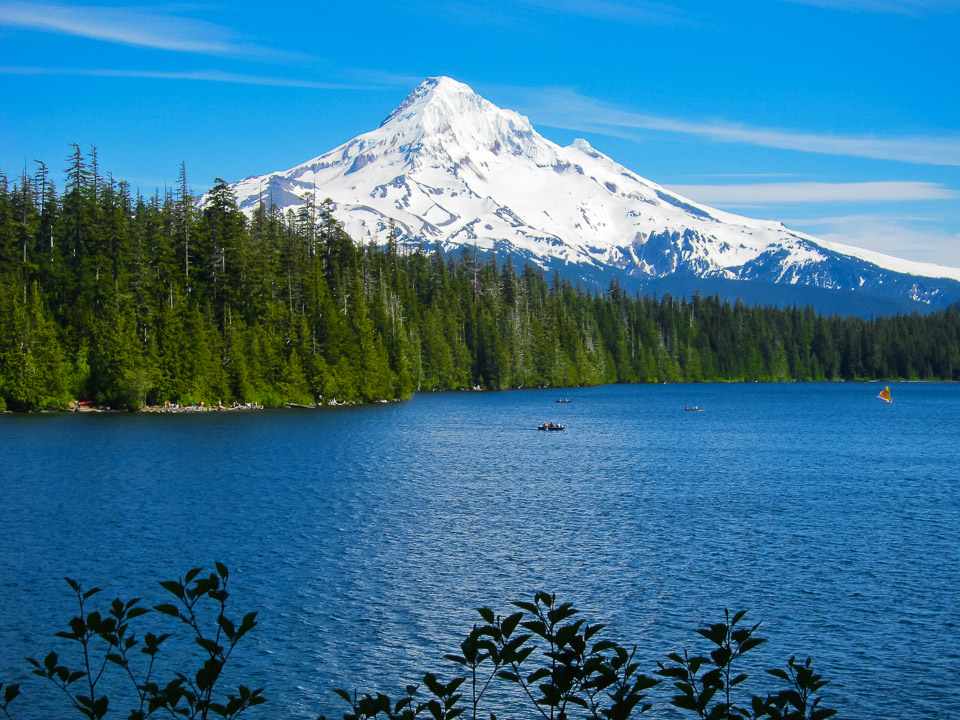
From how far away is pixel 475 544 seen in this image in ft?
113

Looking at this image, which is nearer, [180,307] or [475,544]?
[475,544]

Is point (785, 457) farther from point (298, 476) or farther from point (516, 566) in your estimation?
point (516, 566)

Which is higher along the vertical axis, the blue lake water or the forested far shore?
the forested far shore

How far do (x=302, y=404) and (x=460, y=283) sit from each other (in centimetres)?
8113

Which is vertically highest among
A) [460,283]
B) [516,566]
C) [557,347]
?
[460,283]

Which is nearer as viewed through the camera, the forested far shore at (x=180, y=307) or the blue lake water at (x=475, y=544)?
the blue lake water at (x=475, y=544)

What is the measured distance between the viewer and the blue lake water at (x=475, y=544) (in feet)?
73.3

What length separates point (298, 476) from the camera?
5291cm

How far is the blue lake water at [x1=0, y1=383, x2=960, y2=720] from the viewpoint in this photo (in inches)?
880

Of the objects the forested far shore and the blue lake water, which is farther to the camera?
the forested far shore

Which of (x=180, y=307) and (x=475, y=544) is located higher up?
(x=180, y=307)

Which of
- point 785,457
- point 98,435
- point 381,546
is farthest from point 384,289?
point 381,546

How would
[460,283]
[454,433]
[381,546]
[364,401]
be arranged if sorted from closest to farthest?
1. [381,546]
2. [454,433]
3. [364,401]
4. [460,283]

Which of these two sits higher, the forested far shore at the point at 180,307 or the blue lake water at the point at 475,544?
the forested far shore at the point at 180,307
